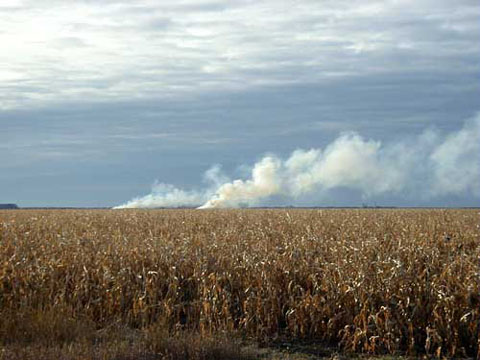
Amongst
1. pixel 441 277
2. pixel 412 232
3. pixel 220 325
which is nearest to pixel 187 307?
pixel 220 325

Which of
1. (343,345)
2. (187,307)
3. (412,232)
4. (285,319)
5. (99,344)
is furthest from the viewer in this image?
(412,232)

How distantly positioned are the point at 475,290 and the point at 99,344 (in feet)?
21.5

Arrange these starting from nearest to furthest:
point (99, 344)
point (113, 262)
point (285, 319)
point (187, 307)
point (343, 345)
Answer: point (99, 344), point (343, 345), point (285, 319), point (187, 307), point (113, 262)

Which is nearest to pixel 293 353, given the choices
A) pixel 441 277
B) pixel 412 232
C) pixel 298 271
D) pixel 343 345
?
pixel 343 345

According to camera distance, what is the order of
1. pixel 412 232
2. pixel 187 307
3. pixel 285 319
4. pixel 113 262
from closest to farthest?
pixel 285 319 < pixel 187 307 < pixel 113 262 < pixel 412 232

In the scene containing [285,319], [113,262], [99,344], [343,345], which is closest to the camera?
[99,344]

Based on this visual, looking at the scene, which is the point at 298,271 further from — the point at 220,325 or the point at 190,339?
the point at 190,339

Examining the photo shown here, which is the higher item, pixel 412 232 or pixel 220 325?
pixel 412 232

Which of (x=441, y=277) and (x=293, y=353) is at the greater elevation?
(x=441, y=277)

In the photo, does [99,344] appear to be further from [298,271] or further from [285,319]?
[298,271]

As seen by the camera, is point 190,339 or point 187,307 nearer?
point 190,339

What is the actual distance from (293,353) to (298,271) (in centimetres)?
268

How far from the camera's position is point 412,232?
21.1 m

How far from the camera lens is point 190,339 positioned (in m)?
9.64
